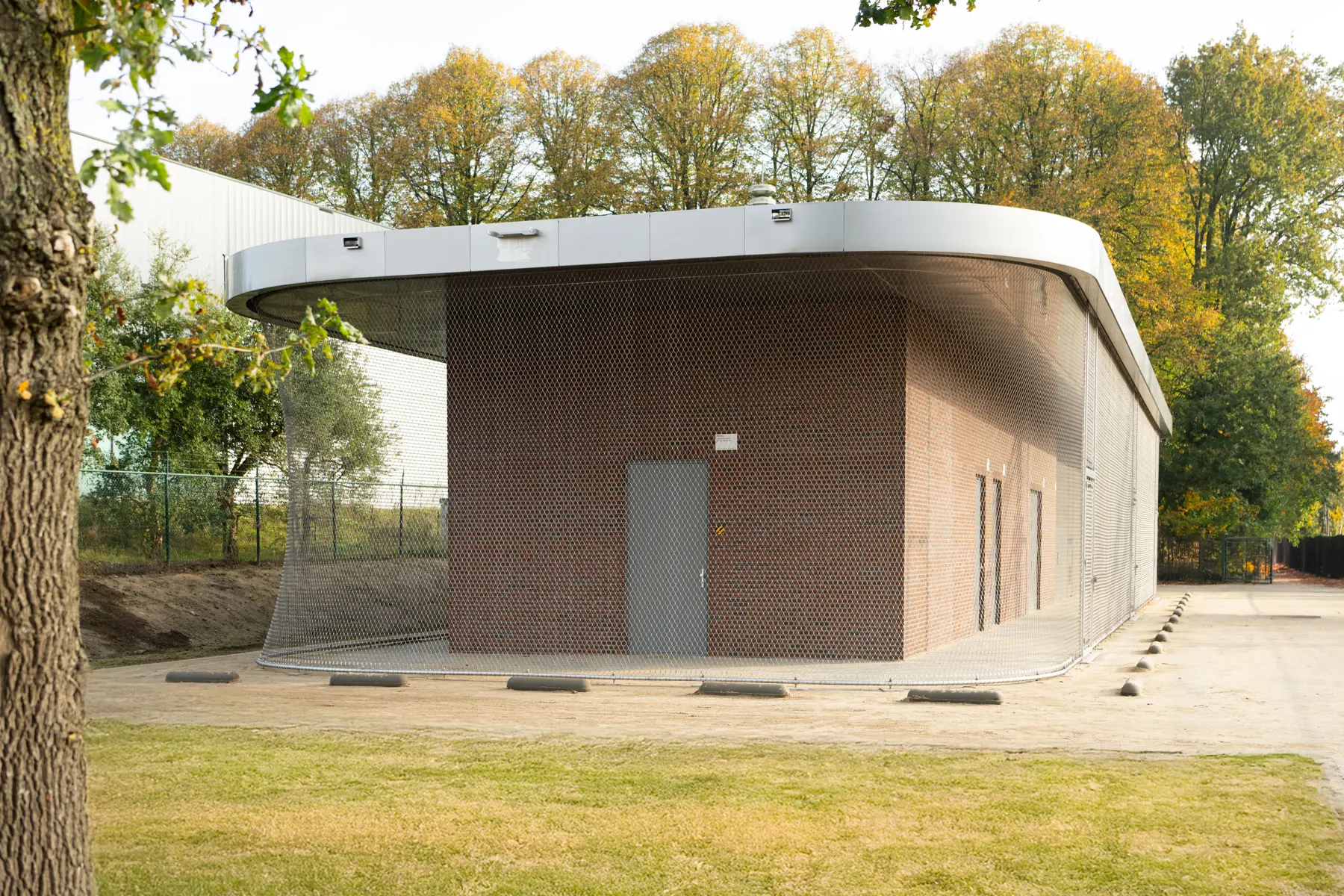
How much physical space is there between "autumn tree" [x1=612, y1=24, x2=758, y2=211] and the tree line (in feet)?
0.22

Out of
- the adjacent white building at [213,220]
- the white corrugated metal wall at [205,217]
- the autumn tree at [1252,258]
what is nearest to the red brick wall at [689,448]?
the adjacent white building at [213,220]

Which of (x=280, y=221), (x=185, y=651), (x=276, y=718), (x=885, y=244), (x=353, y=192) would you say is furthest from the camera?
(x=353, y=192)

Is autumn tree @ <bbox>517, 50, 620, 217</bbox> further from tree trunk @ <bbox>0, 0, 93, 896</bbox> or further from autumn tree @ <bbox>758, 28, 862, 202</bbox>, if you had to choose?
tree trunk @ <bbox>0, 0, 93, 896</bbox>

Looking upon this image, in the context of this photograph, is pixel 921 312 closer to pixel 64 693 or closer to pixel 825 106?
pixel 64 693

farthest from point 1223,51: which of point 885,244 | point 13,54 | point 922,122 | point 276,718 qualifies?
point 13,54

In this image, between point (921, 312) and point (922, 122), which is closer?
point (921, 312)

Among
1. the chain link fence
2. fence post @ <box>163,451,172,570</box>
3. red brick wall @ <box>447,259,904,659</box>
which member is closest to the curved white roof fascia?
red brick wall @ <box>447,259,904,659</box>

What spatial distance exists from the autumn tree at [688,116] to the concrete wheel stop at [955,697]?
2618 centimetres

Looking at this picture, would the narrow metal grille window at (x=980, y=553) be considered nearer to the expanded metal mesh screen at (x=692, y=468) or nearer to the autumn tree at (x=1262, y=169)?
the expanded metal mesh screen at (x=692, y=468)

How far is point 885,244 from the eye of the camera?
12.3 meters

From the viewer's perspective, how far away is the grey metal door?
Answer: 15.3m

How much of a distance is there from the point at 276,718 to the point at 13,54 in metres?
7.50

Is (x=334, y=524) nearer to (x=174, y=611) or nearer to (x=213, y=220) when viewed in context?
(x=174, y=611)

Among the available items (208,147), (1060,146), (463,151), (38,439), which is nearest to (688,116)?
(463,151)
